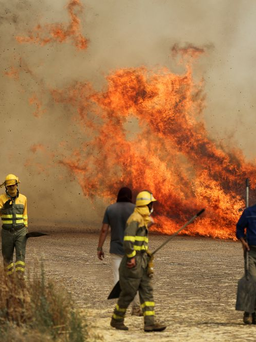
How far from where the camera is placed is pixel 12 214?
12.2 m

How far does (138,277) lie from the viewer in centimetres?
894

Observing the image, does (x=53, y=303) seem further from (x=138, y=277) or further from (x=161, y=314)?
(x=161, y=314)

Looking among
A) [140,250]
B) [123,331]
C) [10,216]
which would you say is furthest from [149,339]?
[10,216]

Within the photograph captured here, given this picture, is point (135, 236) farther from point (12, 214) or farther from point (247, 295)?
point (12, 214)

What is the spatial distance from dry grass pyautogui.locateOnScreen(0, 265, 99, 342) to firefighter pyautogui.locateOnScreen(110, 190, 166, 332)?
0.87 meters

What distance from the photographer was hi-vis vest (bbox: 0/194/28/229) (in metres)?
12.2

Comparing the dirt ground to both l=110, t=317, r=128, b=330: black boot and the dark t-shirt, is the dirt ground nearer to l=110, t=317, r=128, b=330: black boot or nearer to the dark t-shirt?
l=110, t=317, r=128, b=330: black boot

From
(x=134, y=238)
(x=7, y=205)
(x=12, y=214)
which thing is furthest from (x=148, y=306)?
(x=7, y=205)

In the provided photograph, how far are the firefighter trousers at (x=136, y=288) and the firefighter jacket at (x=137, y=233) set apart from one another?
133 millimetres

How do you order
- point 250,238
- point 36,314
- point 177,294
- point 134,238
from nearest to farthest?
point 36,314
point 134,238
point 250,238
point 177,294

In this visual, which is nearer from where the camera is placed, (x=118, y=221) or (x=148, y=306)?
(x=148, y=306)

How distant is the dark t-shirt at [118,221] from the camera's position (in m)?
10.3

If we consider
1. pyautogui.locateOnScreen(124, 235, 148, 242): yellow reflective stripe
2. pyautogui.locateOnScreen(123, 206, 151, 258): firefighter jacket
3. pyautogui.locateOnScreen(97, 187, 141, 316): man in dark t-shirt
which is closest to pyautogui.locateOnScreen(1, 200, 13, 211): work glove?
pyautogui.locateOnScreen(97, 187, 141, 316): man in dark t-shirt

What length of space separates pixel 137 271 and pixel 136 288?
0.23 meters
